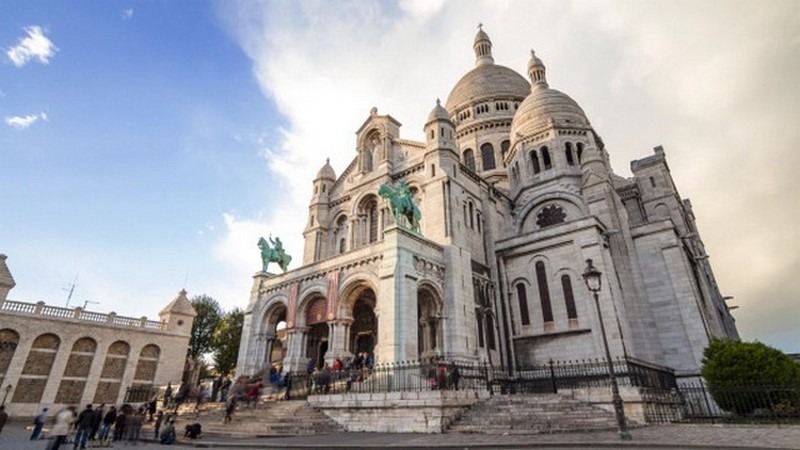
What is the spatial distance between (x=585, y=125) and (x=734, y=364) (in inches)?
745

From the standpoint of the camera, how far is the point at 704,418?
14.3 m

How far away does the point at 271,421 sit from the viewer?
44.5 feet

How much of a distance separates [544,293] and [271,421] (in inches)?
594

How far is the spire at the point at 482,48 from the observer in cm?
4841

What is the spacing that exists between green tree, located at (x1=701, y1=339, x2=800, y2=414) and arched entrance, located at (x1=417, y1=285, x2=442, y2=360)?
10218 millimetres

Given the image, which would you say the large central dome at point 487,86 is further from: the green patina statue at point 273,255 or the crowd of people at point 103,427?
the crowd of people at point 103,427

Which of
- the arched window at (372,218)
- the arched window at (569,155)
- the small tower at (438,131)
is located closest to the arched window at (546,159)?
the arched window at (569,155)

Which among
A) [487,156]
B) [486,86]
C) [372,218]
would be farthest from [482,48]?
[372,218]

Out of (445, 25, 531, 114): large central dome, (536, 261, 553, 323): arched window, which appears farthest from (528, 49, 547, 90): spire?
(536, 261, 553, 323): arched window

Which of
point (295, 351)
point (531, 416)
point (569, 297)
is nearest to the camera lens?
point (531, 416)

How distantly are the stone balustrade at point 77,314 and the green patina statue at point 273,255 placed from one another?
14.2 metres

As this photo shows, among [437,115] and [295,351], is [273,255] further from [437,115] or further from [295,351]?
[437,115]

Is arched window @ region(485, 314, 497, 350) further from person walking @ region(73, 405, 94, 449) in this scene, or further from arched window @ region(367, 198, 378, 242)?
person walking @ region(73, 405, 94, 449)

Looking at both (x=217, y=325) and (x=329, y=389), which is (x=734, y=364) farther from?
(x=217, y=325)
